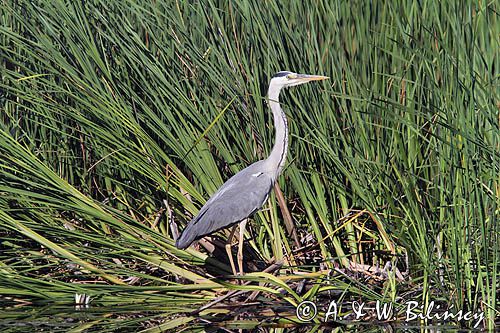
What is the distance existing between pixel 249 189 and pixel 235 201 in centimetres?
11

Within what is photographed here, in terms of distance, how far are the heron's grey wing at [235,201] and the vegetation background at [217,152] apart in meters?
0.17

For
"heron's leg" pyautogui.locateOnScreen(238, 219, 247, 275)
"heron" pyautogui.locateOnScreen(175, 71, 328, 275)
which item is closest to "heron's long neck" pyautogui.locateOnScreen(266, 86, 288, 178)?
"heron" pyautogui.locateOnScreen(175, 71, 328, 275)

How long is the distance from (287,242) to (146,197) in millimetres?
865

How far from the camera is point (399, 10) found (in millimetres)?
4938

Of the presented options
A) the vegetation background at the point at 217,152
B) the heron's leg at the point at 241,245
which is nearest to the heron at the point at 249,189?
the heron's leg at the point at 241,245

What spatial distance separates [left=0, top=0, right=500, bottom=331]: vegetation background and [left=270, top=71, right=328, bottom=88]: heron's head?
0.51 feet

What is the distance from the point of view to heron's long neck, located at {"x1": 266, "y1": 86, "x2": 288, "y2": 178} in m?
4.88

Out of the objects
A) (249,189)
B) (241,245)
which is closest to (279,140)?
(249,189)

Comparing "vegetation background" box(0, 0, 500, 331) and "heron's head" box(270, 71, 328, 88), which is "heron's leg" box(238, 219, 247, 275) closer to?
"vegetation background" box(0, 0, 500, 331)

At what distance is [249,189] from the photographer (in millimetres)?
4809

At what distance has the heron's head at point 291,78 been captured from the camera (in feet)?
15.5

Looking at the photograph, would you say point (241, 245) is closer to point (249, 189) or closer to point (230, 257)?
point (230, 257)

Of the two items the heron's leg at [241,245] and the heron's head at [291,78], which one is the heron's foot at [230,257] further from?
the heron's head at [291,78]

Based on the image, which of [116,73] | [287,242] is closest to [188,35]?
[116,73]
